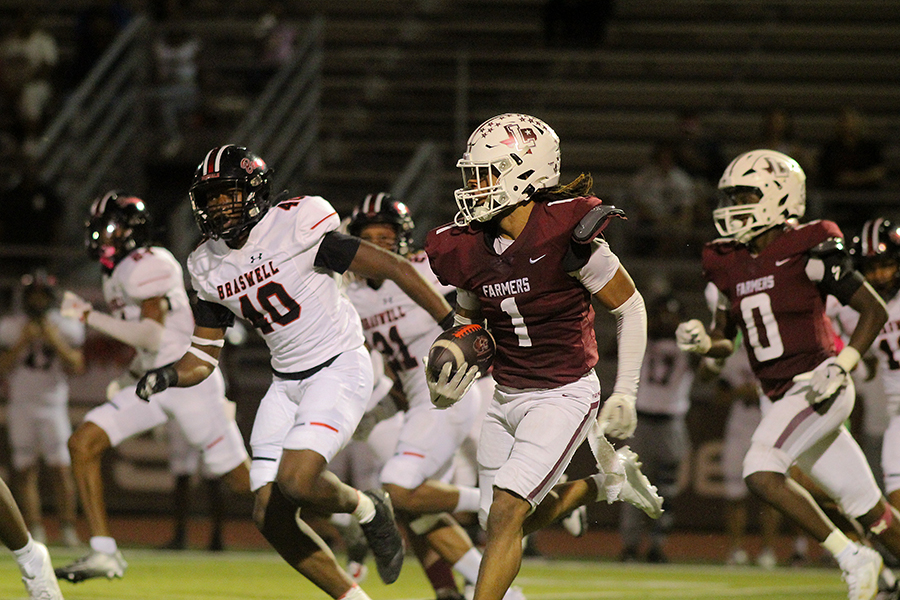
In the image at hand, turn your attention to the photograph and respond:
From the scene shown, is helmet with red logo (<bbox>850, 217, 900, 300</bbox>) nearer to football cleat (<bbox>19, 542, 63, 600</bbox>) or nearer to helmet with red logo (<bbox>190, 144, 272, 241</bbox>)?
helmet with red logo (<bbox>190, 144, 272, 241</bbox>)

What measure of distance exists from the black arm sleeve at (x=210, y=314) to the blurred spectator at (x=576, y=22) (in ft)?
30.3

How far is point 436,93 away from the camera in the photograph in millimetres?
14578

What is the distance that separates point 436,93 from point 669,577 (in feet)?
23.5

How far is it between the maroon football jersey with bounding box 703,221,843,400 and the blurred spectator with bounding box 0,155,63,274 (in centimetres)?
747

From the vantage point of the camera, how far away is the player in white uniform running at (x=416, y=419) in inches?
271

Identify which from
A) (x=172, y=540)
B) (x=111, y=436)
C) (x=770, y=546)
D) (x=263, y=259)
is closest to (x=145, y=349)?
(x=111, y=436)

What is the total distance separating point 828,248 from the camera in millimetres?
6508

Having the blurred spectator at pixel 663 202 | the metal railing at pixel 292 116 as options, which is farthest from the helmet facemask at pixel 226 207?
the metal railing at pixel 292 116

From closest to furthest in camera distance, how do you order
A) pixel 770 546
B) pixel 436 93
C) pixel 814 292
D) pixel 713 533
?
pixel 814 292, pixel 770 546, pixel 713 533, pixel 436 93

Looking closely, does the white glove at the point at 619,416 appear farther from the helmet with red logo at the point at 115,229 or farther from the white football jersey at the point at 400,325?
the helmet with red logo at the point at 115,229

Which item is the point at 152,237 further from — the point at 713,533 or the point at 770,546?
the point at 713,533

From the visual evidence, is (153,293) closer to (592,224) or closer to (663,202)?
(592,224)

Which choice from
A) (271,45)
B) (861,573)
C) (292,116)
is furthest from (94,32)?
(861,573)

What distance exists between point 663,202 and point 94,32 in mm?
6479
